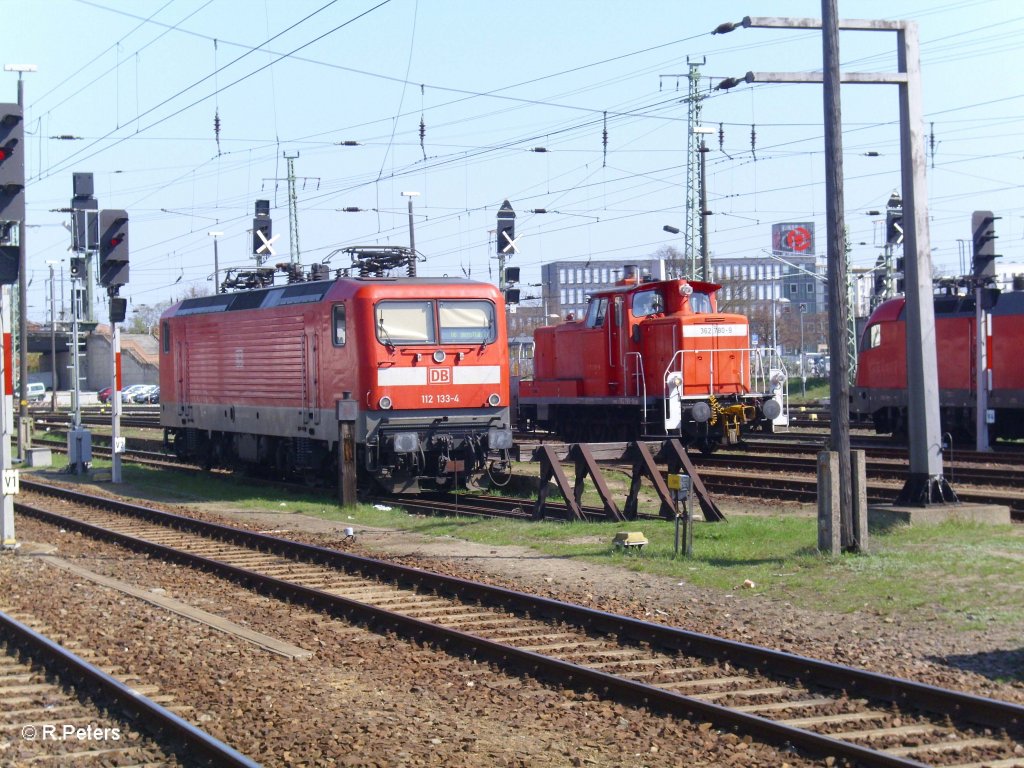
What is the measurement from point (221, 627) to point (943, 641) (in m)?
5.69

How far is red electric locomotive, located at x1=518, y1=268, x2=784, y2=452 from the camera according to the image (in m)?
23.8

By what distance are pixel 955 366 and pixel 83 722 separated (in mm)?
24141

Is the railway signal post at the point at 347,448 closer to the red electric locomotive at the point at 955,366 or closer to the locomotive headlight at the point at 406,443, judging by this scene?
the locomotive headlight at the point at 406,443

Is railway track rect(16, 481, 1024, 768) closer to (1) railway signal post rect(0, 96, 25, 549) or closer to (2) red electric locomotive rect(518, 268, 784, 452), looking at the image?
(1) railway signal post rect(0, 96, 25, 549)

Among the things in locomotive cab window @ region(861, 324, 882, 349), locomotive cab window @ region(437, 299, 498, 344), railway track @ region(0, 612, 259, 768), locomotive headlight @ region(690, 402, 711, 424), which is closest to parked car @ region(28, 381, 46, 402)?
locomotive cab window @ region(861, 324, 882, 349)

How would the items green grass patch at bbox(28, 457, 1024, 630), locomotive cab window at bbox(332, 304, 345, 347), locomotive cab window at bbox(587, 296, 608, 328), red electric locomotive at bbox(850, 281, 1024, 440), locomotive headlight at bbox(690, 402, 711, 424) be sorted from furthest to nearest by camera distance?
red electric locomotive at bbox(850, 281, 1024, 440) → locomotive cab window at bbox(587, 296, 608, 328) → locomotive headlight at bbox(690, 402, 711, 424) → locomotive cab window at bbox(332, 304, 345, 347) → green grass patch at bbox(28, 457, 1024, 630)

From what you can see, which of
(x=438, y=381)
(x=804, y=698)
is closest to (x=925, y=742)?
(x=804, y=698)

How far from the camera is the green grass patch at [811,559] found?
32.2ft

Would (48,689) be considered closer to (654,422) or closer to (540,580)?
(540,580)

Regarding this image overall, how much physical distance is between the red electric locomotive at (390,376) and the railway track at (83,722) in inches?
380

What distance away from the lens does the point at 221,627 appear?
981 cm

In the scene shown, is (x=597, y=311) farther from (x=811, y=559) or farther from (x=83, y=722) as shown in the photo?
(x=83, y=722)

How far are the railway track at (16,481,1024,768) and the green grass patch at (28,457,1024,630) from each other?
1897 mm

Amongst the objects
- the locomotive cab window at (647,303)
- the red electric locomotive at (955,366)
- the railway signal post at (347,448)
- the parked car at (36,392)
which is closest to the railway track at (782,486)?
the railway signal post at (347,448)
